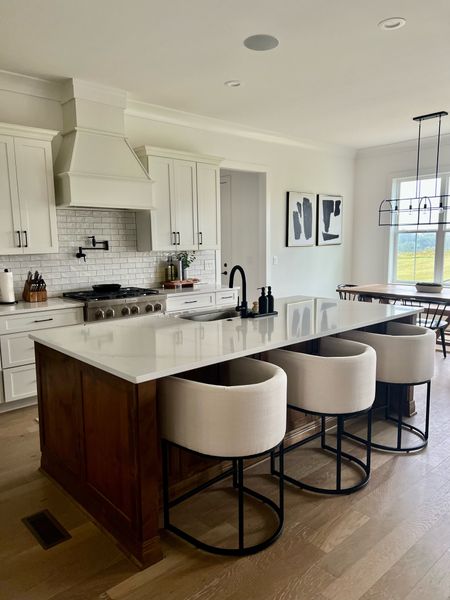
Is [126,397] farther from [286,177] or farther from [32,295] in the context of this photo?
[286,177]

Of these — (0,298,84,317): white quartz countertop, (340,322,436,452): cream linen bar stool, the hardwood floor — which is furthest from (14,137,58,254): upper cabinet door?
(340,322,436,452): cream linen bar stool

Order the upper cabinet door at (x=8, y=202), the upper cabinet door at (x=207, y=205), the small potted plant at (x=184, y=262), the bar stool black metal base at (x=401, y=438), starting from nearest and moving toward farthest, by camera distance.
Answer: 1. the bar stool black metal base at (x=401, y=438)
2. the upper cabinet door at (x=8, y=202)
3. the upper cabinet door at (x=207, y=205)
4. the small potted plant at (x=184, y=262)

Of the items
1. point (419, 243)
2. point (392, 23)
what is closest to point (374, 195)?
point (419, 243)

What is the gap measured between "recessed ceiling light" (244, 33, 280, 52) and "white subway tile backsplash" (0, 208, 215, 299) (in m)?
2.13

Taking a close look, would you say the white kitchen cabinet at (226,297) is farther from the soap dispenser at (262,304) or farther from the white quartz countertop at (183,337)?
the soap dispenser at (262,304)

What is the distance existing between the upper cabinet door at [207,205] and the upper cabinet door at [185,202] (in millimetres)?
73

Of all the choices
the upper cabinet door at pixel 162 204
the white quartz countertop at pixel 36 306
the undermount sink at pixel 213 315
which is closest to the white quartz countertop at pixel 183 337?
the undermount sink at pixel 213 315

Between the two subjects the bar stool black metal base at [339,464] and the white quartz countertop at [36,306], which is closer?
the bar stool black metal base at [339,464]

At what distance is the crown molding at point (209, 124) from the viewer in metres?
4.69

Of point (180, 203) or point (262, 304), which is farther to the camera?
point (180, 203)

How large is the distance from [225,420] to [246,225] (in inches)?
194

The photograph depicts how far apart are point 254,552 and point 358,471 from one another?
0.97 m

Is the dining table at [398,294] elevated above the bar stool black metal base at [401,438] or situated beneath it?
elevated above

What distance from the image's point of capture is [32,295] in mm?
3992
